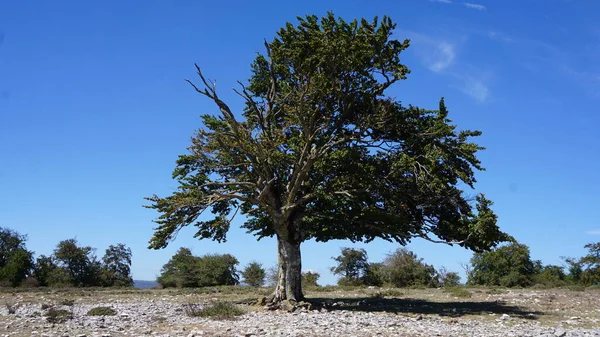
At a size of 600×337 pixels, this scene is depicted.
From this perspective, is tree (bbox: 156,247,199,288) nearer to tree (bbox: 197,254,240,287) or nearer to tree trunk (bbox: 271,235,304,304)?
tree (bbox: 197,254,240,287)

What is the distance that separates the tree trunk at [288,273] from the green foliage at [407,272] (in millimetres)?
27688

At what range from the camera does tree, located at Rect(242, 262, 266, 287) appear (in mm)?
52281

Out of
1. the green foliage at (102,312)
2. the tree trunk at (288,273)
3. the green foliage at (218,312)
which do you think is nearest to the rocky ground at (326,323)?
the green foliage at (218,312)

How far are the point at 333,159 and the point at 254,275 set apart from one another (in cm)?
3360

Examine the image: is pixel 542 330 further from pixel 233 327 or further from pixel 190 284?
pixel 190 284

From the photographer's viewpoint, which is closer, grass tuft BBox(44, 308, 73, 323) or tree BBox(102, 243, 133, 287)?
grass tuft BBox(44, 308, 73, 323)

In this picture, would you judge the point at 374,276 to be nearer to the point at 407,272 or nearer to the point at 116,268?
the point at 407,272

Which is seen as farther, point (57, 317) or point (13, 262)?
point (13, 262)

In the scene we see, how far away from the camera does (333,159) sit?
72.9 feet

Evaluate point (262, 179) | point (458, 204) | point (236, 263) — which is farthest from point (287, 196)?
point (236, 263)

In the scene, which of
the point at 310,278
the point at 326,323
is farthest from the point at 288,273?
the point at 310,278

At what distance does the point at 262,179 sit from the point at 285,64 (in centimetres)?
594

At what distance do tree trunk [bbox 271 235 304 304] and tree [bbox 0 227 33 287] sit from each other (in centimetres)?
3818

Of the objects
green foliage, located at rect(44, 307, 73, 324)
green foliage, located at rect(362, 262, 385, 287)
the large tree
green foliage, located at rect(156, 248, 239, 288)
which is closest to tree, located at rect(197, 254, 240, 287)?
green foliage, located at rect(156, 248, 239, 288)
